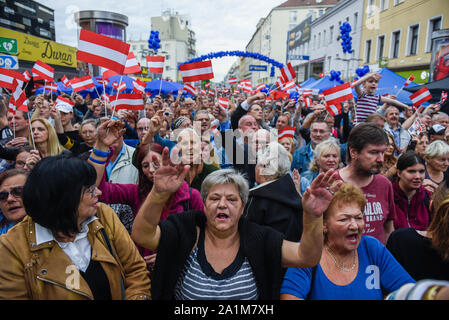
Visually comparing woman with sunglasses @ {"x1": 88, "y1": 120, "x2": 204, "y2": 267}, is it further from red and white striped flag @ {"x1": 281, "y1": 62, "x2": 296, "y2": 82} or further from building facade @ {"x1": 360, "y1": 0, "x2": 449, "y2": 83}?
building facade @ {"x1": 360, "y1": 0, "x2": 449, "y2": 83}

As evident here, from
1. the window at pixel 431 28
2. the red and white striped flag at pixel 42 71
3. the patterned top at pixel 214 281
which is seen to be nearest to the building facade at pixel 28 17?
the red and white striped flag at pixel 42 71

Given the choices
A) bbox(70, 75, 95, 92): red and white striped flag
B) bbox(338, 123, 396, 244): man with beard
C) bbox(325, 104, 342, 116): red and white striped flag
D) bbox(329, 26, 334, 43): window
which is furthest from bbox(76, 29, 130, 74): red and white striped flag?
bbox(329, 26, 334, 43): window

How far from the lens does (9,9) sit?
21.9 meters

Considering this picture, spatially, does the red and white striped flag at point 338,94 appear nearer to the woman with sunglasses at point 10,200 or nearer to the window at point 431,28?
the woman with sunglasses at point 10,200

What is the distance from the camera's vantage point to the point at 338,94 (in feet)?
17.9

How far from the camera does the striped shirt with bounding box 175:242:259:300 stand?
1.76m

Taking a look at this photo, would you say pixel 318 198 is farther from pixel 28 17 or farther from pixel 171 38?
pixel 171 38

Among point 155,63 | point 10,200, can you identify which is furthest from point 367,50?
point 10,200

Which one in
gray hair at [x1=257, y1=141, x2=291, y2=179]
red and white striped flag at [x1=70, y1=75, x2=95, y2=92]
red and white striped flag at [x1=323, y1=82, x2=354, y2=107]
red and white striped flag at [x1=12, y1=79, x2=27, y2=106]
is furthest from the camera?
red and white striped flag at [x1=70, y1=75, x2=95, y2=92]

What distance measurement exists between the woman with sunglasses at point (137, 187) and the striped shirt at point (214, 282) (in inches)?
25.5

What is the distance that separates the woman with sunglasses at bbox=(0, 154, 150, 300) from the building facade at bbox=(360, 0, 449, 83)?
19.5 metres

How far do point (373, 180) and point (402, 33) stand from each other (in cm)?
2167

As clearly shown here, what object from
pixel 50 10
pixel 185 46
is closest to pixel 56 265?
pixel 50 10

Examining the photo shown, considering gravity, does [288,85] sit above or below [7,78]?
above
